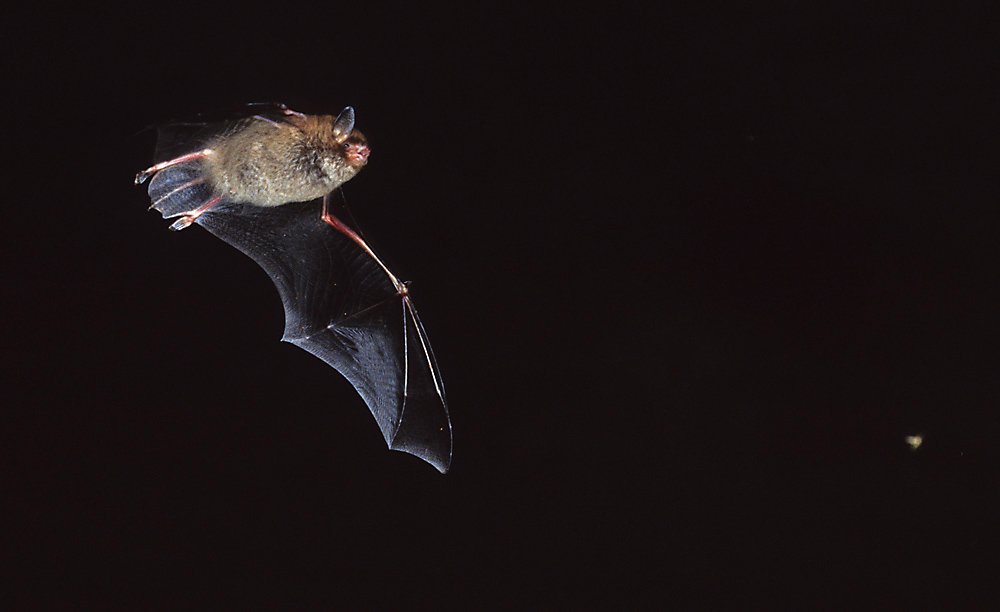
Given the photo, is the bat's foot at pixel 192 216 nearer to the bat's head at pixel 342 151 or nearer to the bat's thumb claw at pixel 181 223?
the bat's thumb claw at pixel 181 223

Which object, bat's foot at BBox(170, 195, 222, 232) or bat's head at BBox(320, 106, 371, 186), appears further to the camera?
bat's foot at BBox(170, 195, 222, 232)

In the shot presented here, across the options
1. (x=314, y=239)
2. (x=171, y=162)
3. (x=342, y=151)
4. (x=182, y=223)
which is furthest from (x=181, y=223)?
(x=342, y=151)

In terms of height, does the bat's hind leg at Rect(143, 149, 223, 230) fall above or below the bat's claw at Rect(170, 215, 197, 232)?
above

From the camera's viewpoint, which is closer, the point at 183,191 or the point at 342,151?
the point at 342,151

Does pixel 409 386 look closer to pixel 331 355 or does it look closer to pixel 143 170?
pixel 331 355

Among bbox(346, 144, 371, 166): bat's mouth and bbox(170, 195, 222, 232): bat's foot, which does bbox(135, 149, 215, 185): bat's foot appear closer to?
bbox(170, 195, 222, 232): bat's foot

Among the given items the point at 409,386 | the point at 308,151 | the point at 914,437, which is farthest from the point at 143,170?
the point at 914,437

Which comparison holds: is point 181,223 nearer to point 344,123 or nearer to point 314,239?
point 314,239

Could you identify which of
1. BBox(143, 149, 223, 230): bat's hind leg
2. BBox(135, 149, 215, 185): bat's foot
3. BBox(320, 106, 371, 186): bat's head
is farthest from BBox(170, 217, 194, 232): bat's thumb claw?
BBox(320, 106, 371, 186): bat's head

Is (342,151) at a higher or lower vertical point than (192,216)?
higher
